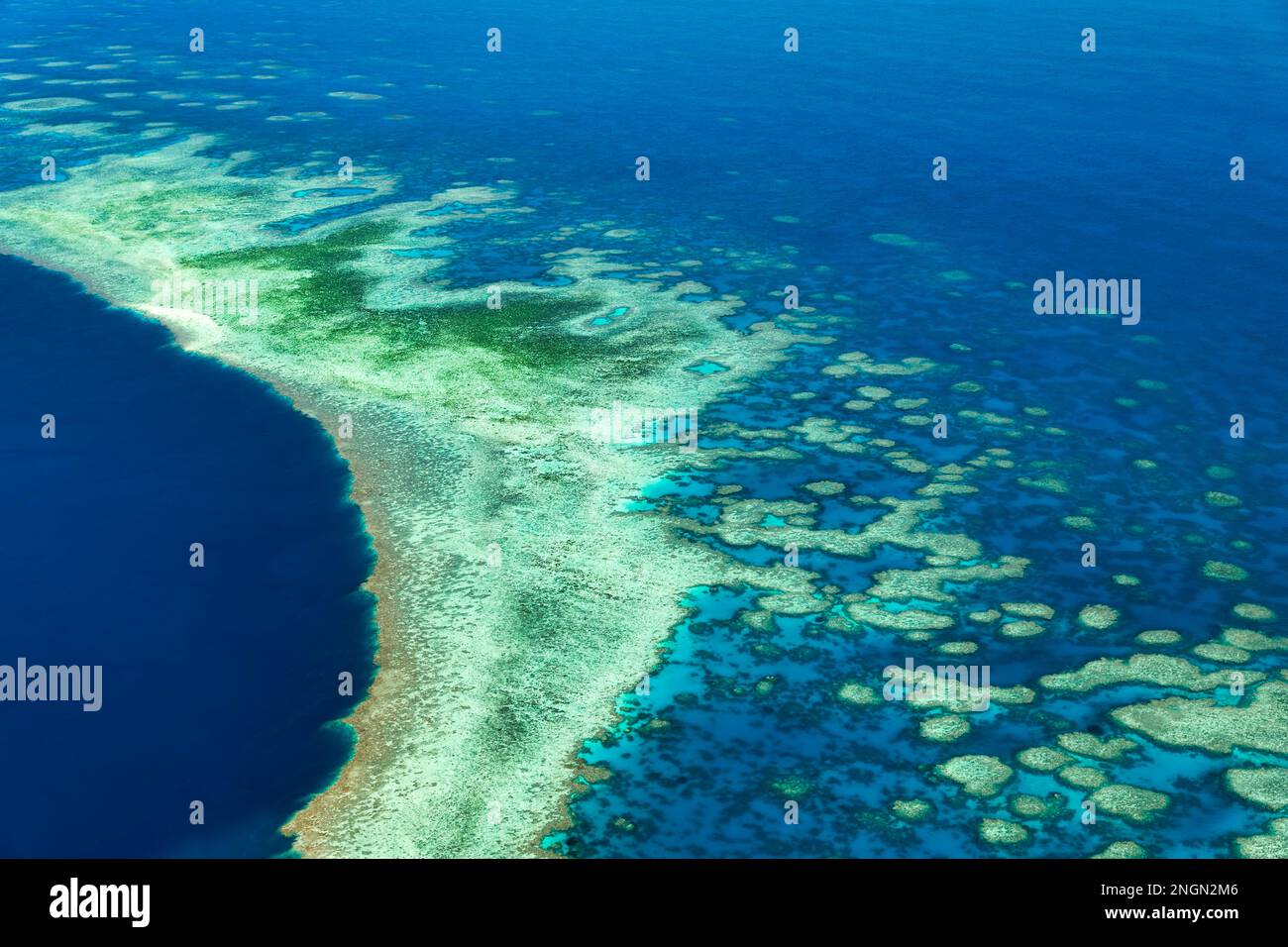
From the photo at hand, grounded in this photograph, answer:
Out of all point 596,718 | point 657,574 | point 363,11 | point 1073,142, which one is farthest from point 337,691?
point 363,11

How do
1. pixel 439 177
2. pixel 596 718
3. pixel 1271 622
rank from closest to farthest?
pixel 596 718
pixel 1271 622
pixel 439 177

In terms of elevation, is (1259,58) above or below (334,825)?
above

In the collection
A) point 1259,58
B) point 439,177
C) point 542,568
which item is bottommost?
point 542,568

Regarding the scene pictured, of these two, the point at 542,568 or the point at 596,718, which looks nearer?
the point at 596,718

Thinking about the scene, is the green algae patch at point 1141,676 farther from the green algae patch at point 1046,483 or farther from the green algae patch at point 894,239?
the green algae patch at point 894,239

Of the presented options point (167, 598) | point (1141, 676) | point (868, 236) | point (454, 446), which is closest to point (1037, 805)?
point (1141, 676)

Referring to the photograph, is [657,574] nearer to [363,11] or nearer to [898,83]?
[898,83]

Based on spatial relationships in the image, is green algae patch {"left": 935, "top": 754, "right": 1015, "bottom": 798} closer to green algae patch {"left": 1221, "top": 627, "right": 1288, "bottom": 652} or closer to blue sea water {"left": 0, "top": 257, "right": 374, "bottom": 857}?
green algae patch {"left": 1221, "top": 627, "right": 1288, "bottom": 652}

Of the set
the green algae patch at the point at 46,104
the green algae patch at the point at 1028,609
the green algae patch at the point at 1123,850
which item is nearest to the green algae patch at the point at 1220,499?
the green algae patch at the point at 1028,609
